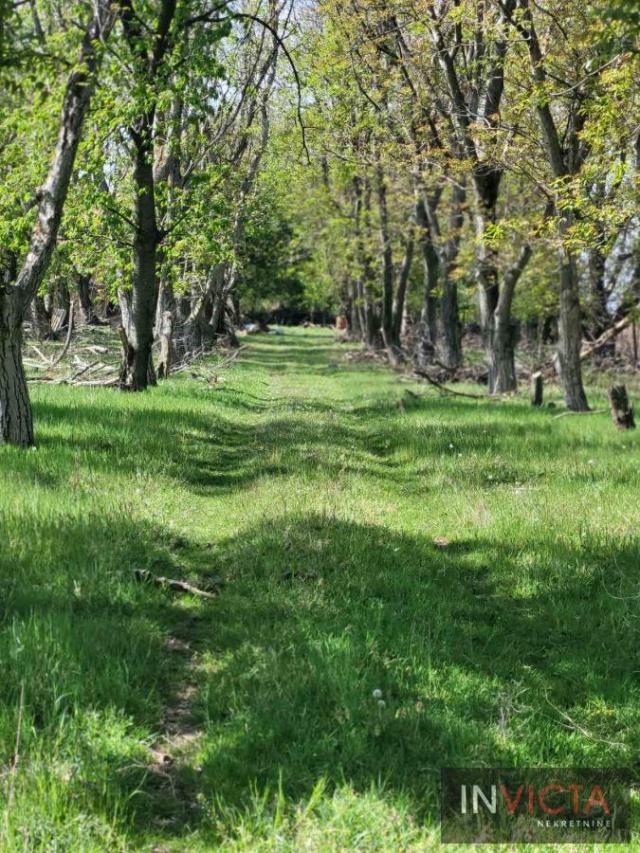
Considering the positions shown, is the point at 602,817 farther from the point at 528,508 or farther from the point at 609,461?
the point at 609,461

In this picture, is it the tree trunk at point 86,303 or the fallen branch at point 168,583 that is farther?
the tree trunk at point 86,303

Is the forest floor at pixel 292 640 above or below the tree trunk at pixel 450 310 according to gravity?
below

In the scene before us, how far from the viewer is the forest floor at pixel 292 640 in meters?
3.03

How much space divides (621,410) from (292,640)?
9.82 m

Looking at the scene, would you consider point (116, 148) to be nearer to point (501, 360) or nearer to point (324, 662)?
point (501, 360)

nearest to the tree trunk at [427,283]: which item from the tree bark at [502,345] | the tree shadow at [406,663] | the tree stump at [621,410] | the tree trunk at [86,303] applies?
the tree bark at [502,345]

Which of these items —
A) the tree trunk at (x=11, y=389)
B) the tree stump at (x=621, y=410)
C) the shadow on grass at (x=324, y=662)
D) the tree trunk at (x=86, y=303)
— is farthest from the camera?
Answer: the tree trunk at (x=86, y=303)

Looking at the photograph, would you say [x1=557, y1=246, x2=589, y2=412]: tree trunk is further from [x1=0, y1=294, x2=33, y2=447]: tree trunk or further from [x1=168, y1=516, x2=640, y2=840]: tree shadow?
[x1=0, y1=294, x2=33, y2=447]: tree trunk

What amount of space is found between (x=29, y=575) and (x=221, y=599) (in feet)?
4.43

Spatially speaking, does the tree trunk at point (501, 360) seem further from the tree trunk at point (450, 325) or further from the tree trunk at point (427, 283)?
the tree trunk at point (450, 325)

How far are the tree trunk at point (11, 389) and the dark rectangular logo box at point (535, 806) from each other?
22.8ft

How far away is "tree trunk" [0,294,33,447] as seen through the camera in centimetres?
857

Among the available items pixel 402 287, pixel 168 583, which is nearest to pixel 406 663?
pixel 168 583

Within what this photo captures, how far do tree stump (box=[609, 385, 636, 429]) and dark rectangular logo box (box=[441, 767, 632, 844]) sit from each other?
9.91 metres
